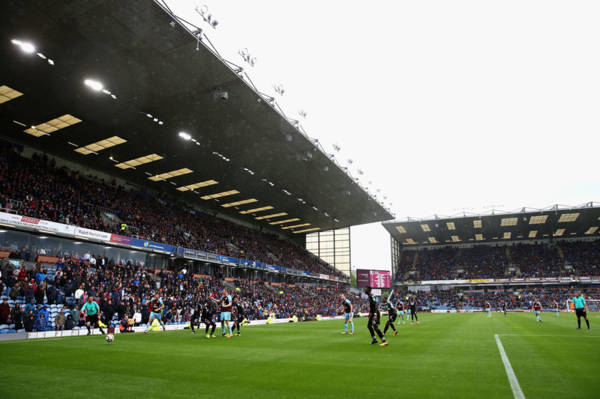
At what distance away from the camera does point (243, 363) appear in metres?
9.63

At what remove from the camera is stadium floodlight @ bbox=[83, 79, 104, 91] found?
2317 centimetres

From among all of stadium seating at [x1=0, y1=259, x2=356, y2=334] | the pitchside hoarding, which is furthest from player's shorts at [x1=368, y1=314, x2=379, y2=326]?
the pitchside hoarding

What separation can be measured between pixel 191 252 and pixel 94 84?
66.7ft

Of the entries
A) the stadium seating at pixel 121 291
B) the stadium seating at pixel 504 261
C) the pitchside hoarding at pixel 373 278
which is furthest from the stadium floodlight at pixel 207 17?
the stadium seating at pixel 504 261

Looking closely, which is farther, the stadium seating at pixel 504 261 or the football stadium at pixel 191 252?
the stadium seating at pixel 504 261

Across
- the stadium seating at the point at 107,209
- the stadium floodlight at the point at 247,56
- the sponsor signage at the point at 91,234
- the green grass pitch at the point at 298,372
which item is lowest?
the green grass pitch at the point at 298,372

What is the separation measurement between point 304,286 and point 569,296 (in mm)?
43089

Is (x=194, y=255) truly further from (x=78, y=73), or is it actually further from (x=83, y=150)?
(x=78, y=73)

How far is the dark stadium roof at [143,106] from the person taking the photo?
1852 centimetres

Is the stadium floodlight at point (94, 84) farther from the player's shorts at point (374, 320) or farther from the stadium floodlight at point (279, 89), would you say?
the player's shorts at point (374, 320)

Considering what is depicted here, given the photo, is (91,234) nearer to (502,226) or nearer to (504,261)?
(502,226)

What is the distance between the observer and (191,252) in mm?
39156

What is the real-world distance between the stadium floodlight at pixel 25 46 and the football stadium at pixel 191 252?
11 centimetres

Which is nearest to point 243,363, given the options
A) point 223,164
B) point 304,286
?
point 223,164
